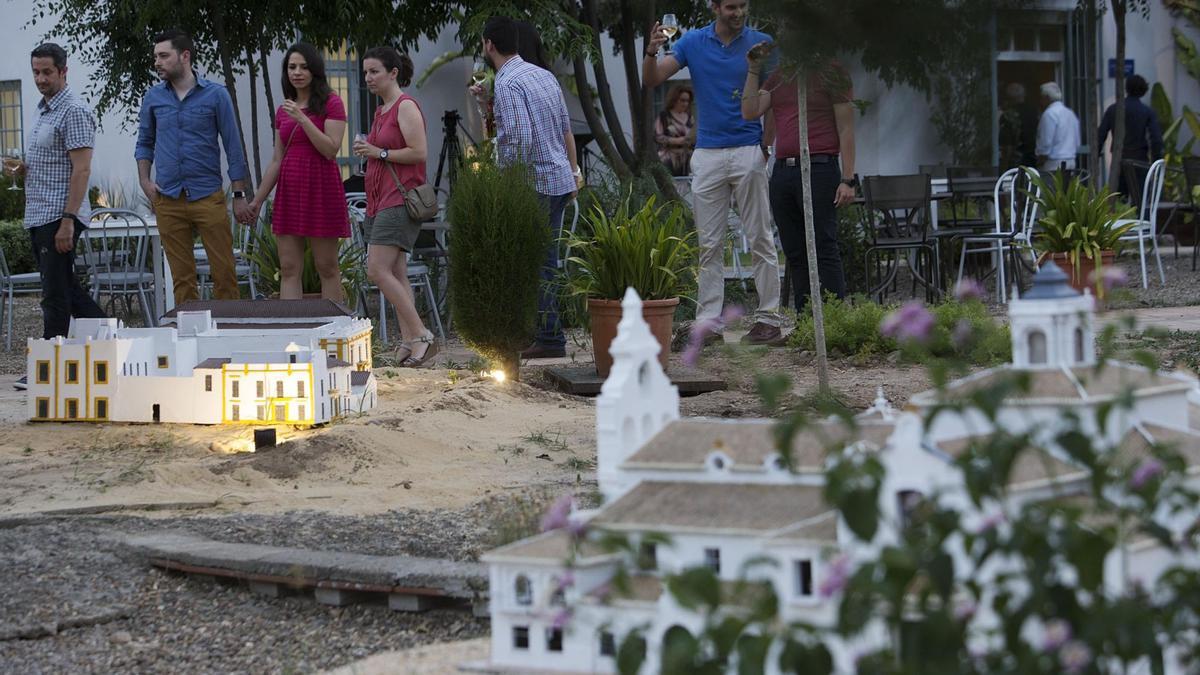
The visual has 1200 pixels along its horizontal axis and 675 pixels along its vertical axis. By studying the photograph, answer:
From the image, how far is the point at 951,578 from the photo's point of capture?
1932 mm

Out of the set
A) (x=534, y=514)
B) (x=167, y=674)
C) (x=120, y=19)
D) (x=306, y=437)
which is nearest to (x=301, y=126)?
(x=306, y=437)

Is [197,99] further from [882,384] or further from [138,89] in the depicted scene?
[138,89]

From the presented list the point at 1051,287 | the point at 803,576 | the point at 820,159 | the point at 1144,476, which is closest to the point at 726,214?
the point at 820,159

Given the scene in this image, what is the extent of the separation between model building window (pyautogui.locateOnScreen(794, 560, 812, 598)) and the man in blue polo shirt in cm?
604

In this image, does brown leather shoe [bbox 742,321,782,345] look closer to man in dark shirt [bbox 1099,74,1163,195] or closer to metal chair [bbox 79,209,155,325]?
metal chair [bbox 79,209,155,325]

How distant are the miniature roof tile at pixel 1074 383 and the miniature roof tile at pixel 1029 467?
0.07 m

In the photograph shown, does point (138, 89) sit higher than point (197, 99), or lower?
higher

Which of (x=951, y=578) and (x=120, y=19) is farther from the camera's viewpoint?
(x=120, y=19)

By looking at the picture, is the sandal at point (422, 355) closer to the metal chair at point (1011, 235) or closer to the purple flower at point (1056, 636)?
the metal chair at point (1011, 235)

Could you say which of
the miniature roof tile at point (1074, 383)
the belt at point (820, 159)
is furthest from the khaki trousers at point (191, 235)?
the miniature roof tile at point (1074, 383)

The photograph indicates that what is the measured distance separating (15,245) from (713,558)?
16140mm

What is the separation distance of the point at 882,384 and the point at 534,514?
3.57 m

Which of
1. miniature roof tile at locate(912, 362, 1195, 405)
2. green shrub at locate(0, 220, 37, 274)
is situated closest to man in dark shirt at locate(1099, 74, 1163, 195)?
green shrub at locate(0, 220, 37, 274)

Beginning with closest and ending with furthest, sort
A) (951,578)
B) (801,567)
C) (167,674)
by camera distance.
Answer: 1. (951,578)
2. (801,567)
3. (167,674)
